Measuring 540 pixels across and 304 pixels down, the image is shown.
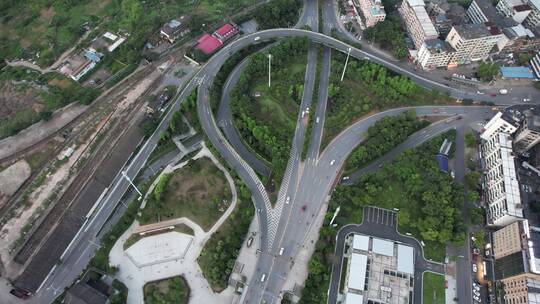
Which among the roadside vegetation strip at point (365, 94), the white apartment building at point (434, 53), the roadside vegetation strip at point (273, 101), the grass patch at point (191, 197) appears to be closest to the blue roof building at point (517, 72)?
the white apartment building at point (434, 53)

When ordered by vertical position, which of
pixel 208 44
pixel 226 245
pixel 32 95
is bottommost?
pixel 226 245

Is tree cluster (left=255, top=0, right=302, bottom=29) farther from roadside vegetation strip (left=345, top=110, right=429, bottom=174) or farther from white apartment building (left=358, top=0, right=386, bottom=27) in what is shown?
roadside vegetation strip (left=345, top=110, right=429, bottom=174)

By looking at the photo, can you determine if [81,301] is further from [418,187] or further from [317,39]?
[317,39]

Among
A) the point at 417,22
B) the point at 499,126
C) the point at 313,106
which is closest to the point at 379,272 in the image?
the point at 313,106

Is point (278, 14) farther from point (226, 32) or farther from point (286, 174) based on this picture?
point (286, 174)

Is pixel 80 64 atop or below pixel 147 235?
atop

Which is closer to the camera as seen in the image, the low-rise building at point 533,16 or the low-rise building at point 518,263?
the low-rise building at point 518,263

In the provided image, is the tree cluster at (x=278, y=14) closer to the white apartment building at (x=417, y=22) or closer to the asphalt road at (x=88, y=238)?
the white apartment building at (x=417, y=22)
